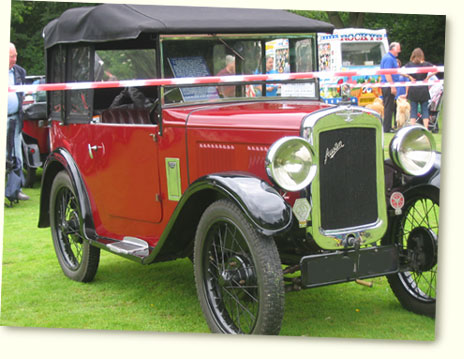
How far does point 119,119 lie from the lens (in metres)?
4.91

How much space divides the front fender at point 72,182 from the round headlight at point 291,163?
197 cm

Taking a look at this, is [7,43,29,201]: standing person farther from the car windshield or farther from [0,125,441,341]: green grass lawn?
the car windshield

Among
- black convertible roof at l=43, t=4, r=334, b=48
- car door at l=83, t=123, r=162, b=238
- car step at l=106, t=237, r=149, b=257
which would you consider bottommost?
car step at l=106, t=237, r=149, b=257

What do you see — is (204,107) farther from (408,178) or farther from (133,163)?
(408,178)

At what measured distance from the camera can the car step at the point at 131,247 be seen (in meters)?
4.33

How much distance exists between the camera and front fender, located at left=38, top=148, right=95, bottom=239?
15.8 feet

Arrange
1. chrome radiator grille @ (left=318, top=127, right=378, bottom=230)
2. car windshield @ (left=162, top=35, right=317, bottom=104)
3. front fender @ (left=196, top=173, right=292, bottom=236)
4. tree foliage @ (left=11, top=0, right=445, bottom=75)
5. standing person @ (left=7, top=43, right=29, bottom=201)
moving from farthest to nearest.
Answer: tree foliage @ (left=11, top=0, right=445, bottom=75) < standing person @ (left=7, top=43, right=29, bottom=201) < car windshield @ (left=162, top=35, right=317, bottom=104) < chrome radiator grille @ (left=318, top=127, right=378, bottom=230) < front fender @ (left=196, top=173, right=292, bottom=236)

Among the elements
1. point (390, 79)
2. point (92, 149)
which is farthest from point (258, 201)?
point (390, 79)

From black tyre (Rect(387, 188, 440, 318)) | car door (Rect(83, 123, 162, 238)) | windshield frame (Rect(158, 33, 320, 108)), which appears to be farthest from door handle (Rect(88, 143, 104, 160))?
black tyre (Rect(387, 188, 440, 318))

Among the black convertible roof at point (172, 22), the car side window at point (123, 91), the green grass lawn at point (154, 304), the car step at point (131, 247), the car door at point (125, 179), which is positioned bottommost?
the green grass lawn at point (154, 304)

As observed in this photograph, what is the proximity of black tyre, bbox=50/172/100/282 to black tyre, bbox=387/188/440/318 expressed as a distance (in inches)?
88.2

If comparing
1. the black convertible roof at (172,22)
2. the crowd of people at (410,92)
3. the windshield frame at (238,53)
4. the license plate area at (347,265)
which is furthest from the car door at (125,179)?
the crowd of people at (410,92)

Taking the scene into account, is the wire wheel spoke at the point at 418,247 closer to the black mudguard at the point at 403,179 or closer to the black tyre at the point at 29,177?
the black mudguard at the point at 403,179

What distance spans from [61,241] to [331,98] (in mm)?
11054
